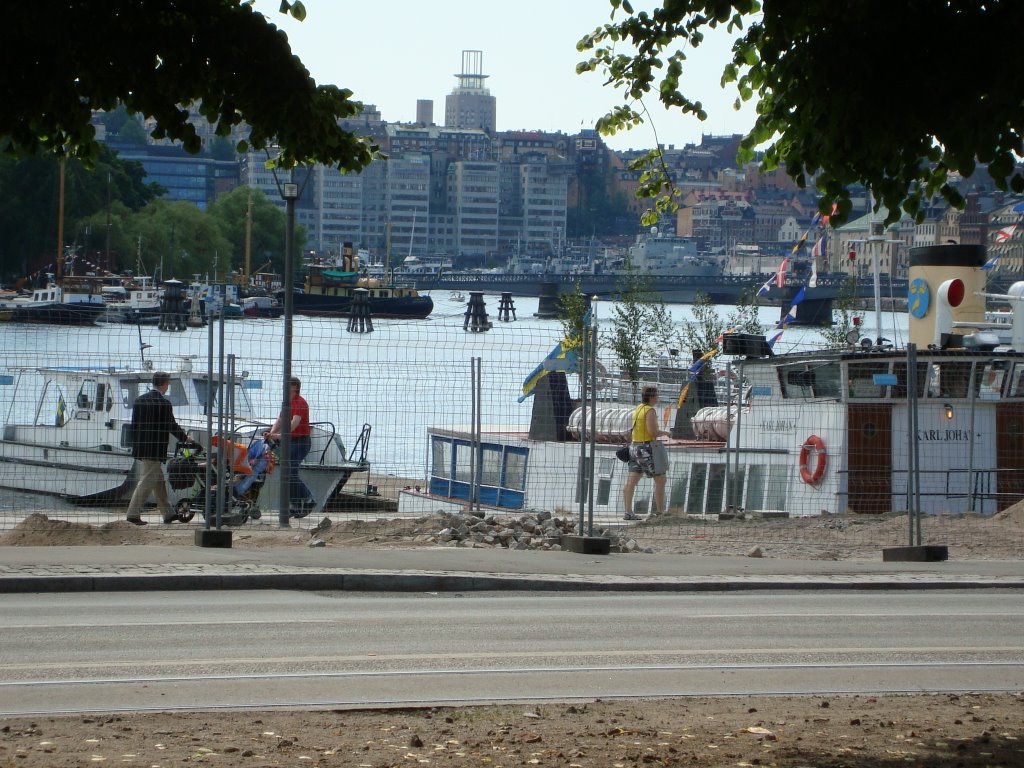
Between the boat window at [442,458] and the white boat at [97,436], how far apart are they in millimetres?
1387

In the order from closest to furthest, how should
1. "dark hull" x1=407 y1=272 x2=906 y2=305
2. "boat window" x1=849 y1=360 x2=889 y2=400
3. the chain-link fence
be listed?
the chain-link fence, "boat window" x1=849 y1=360 x2=889 y2=400, "dark hull" x1=407 y1=272 x2=906 y2=305

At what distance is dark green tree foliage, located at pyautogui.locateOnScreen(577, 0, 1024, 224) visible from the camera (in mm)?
6805

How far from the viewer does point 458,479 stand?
23406mm

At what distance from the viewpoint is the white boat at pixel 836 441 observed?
750 inches

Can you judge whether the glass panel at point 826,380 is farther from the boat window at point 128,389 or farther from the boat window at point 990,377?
the boat window at point 128,389

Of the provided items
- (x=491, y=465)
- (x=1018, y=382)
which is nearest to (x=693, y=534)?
(x=1018, y=382)

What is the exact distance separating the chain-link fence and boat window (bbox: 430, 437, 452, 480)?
0.15 ft

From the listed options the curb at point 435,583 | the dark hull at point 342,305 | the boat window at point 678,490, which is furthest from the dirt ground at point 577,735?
the dark hull at point 342,305

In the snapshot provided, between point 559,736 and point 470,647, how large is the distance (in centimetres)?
266

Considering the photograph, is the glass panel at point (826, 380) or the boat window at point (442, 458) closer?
the glass panel at point (826, 380)

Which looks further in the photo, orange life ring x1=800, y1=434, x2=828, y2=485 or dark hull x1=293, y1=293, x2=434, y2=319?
dark hull x1=293, y1=293, x2=434, y2=319

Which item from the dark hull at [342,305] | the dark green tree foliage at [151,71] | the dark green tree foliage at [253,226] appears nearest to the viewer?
the dark green tree foliage at [151,71]

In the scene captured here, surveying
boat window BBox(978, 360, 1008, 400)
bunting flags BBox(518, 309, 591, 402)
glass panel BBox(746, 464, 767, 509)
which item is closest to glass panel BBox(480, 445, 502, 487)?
bunting flags BBox(518, 309, 591, 402)

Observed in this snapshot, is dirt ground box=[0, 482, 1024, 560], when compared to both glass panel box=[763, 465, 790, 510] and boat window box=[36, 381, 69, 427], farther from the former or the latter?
boat window box=[36, 381, 69, 427]
